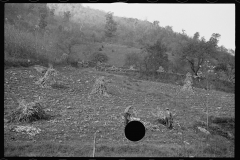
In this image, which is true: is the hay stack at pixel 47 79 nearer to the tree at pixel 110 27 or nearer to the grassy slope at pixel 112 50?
the grassy slope at pixel 112 50

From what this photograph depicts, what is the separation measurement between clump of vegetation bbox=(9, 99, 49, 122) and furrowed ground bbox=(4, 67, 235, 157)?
0.27 metres

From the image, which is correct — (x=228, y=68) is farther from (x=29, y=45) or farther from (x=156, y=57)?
(x=29, y=45)

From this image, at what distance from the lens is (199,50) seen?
20469mm

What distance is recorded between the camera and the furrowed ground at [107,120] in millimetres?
6707

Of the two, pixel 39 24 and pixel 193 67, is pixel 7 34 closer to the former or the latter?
pixel 39 24

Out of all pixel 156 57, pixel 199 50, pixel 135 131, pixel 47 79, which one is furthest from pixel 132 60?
pixel 135 131

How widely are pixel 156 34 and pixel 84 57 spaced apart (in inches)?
341

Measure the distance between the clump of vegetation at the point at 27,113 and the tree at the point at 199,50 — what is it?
49.2 ft

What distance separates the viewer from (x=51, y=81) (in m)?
10.5

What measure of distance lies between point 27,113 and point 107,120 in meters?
3.27

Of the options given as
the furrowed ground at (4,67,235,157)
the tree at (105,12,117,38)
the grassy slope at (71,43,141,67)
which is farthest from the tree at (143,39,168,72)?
the tree at (105,12,117,38)

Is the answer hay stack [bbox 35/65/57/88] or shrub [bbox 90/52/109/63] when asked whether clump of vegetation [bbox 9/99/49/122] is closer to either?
hay stack [bbox 35/65/57/88]

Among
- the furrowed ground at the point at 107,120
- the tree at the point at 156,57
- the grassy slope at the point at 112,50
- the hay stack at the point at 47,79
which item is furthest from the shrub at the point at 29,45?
the tree at the point at 156,57

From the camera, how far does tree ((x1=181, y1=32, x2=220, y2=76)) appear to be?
19.5 m
